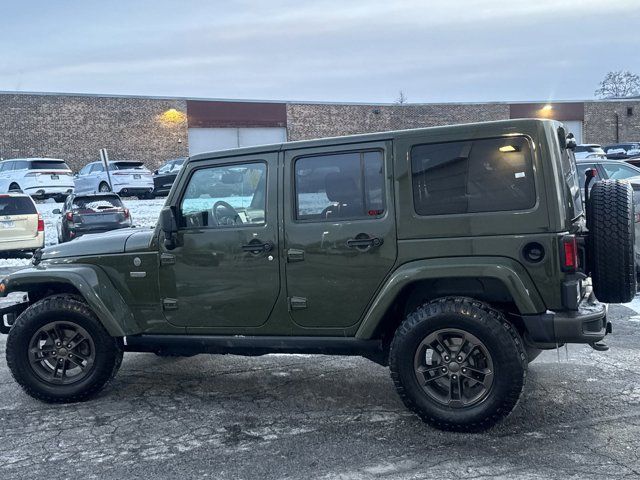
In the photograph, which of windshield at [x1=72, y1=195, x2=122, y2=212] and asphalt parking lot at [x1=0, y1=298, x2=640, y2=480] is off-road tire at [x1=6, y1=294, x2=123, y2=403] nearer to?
asphalt parking lot at [x1=0, y1=298, x2=640, y2=480]

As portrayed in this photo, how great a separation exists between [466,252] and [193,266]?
2.05m

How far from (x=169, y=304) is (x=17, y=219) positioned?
11.2 m

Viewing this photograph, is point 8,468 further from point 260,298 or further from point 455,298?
point 455,298

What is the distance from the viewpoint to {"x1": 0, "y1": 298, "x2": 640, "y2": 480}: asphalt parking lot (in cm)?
416

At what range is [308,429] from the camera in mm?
4832

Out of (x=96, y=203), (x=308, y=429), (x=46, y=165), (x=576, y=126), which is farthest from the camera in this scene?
(x=576, y=126)

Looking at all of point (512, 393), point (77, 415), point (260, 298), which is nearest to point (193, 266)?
point (260, 298)

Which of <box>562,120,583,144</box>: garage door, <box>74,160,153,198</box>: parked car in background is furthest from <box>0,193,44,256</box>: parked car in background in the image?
<box>562,120,583,144</box>: garage door

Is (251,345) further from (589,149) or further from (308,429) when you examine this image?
(589,149)

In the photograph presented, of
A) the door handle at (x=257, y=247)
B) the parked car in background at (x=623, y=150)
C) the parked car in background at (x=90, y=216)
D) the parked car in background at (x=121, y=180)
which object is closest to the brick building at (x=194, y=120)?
the parked car in background at (x=623, y=150)

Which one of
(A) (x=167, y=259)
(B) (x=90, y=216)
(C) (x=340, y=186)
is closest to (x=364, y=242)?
(C) (x=340, y=186)

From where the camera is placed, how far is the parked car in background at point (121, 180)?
28578 millimetres

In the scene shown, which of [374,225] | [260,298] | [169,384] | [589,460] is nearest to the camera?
[589,460]

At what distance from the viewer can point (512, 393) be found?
4477 millimetres
